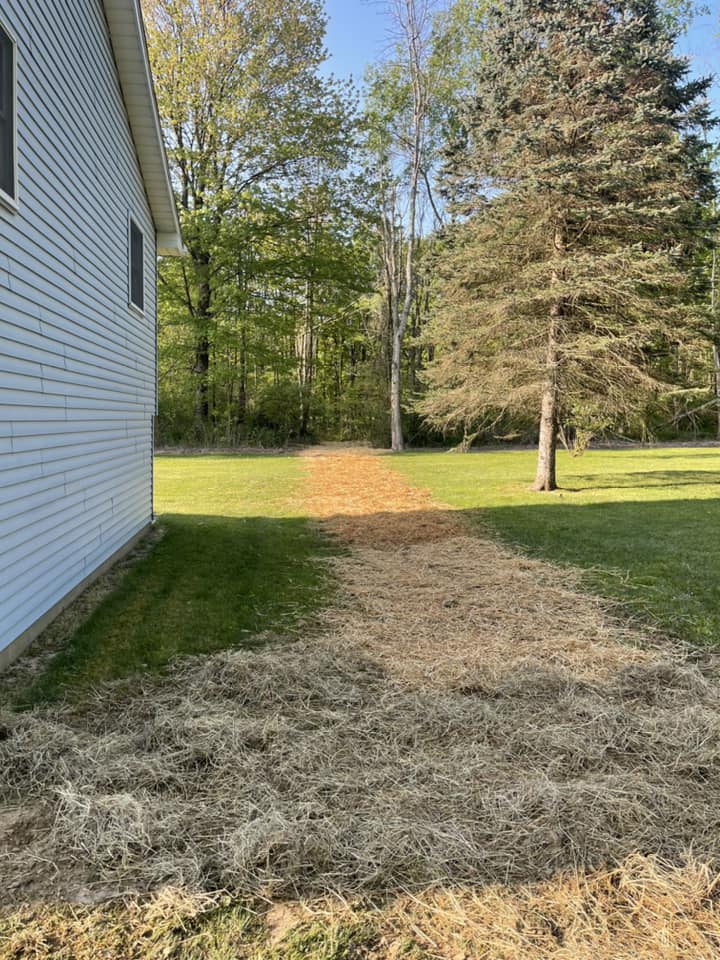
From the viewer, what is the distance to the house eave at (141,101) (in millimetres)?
6457

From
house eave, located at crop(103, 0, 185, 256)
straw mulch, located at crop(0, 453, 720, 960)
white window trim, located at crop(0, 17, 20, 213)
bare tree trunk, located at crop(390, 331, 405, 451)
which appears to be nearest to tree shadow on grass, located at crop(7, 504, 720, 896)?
straw mulch, located at crop(0, 453, 720, 960)

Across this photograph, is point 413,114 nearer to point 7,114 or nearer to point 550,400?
point 550,400

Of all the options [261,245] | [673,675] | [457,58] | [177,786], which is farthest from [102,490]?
[457,58]

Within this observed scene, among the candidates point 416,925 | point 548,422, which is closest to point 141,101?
point 416,925

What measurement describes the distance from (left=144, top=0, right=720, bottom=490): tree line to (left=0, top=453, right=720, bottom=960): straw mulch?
7.19 meters

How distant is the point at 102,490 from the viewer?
6.50 m

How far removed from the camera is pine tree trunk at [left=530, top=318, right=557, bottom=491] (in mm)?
11789

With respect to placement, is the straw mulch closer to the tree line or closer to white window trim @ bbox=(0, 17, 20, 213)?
white window trim @ bbox=(0, 17, 20, 213)

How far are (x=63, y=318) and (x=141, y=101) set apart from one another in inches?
145

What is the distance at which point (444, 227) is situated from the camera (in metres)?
13.1

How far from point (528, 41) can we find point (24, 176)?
10.6 metres

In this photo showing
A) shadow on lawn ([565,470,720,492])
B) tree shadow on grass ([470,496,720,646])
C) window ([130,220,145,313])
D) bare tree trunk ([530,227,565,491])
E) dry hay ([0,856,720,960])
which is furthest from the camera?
shadow on lawn ([565,470,720,492])

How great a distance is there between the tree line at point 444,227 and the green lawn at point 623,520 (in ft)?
4.34

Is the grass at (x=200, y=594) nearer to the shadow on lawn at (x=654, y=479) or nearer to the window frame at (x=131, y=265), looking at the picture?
the window frame at (x=131, y=265)
